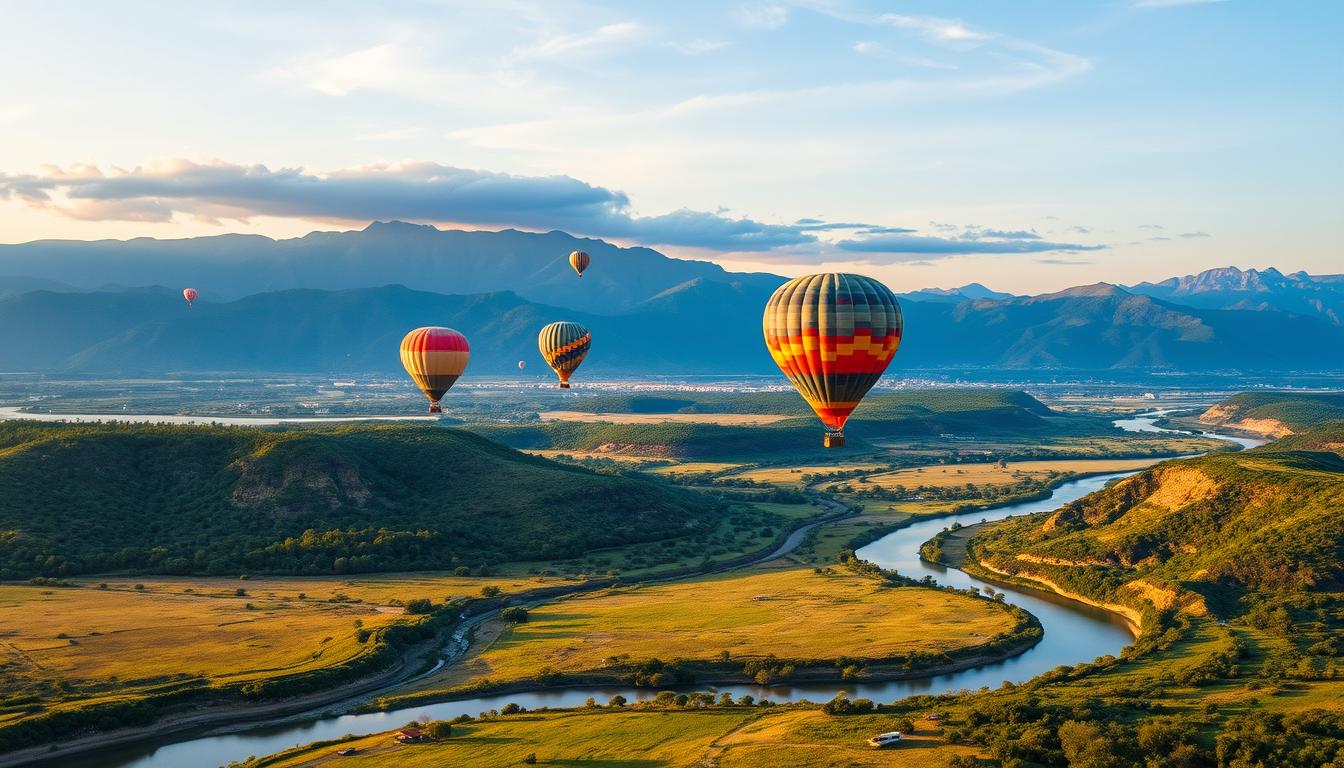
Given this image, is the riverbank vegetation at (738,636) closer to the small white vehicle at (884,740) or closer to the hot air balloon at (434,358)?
the small white vehicle at (884,740)

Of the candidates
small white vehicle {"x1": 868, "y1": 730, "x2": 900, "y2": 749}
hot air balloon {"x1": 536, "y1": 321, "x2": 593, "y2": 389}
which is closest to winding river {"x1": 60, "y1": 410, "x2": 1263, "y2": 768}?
small white vehicle {"x1": 868, "y1": 730, "x2": 900, "y2": 749}

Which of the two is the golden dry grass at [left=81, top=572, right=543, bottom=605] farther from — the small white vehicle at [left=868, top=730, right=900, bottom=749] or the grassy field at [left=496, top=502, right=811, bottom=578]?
the small white vehicle at [left=868, top=730, right=900, bottom=749]

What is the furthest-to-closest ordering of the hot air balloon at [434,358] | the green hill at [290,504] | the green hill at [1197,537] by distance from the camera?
the hot air balloon at [434,358], the green hill at [290,504], the green hill at [1197,537]

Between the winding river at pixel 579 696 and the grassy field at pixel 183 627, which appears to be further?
the grassy field at pixel 183 627

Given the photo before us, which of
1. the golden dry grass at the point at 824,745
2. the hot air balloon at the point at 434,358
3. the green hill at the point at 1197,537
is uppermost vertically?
the hot air balloon at the point at 434,358

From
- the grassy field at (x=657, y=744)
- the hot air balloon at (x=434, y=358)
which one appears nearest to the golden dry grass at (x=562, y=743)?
the grassy field at (x=657, y=744)

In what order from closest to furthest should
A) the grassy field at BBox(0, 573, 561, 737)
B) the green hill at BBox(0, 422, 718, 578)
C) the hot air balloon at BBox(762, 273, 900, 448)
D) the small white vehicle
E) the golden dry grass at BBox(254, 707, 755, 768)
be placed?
1. the small white vehicle
2. the golden dry grass at BBox(254, 707, 755, 768)
3. the grassy field at BBox(0, 573, 561, 737)
4. the hot air balloon at BBox(762, 273, 900, 448)
5. the green hill at BBox(0, 422, 718, 578)

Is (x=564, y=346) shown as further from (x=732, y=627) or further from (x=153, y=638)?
(x=153, y=638)
